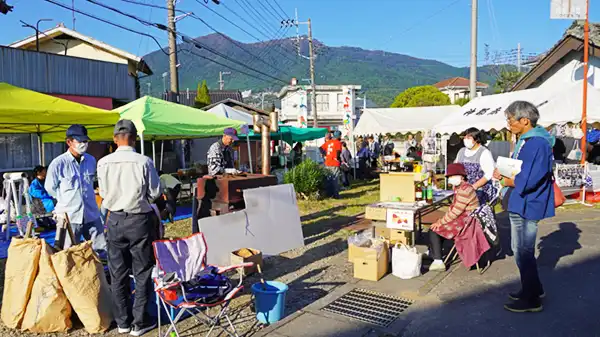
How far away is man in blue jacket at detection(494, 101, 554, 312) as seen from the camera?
13.2ft

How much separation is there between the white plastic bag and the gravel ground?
0.61m

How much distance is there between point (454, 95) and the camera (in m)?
67.9

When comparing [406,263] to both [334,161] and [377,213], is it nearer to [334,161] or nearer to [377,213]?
[377,213]

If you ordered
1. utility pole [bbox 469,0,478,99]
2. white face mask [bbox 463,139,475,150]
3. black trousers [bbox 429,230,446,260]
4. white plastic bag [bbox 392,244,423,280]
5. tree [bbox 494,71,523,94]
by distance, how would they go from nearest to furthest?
white plastic bag [bbox 392,244,423,280] < black trousers [bbox 429,230,446,260] < white face mask [bbox 463,139,475,150] < utility pole [bbox 469,0,478,99] < tree [bbox 494,71,523,94]

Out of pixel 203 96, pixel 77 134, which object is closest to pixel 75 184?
pixel 77 134

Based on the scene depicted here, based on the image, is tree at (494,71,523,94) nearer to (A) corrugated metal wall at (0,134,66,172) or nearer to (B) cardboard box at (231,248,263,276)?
(A) corrugated metal wall at (0,134,66,172)

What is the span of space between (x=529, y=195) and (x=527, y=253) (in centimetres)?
54

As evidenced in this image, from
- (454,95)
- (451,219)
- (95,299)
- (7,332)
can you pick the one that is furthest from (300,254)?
(454,95)

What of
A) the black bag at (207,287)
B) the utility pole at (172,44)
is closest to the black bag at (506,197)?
the black bag at (207,287)

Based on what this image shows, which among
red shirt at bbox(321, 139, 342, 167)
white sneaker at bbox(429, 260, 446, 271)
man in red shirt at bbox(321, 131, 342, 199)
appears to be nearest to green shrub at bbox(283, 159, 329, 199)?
man in red shirt at bbox(321, 131, 342, 199)

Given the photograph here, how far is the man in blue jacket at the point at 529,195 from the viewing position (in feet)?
13.2

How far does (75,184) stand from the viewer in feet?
16.7

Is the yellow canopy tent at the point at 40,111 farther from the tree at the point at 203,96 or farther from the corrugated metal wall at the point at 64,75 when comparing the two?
the tree at the point at 203,96

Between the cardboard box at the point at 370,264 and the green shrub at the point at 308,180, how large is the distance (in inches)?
245
